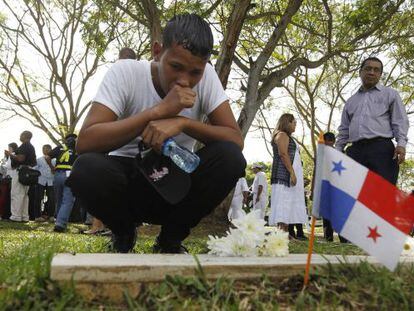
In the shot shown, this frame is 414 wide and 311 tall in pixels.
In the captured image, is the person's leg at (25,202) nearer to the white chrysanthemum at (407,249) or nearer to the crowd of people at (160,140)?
the crowd of people at (160,140)

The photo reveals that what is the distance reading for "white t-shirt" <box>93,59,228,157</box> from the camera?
284cm

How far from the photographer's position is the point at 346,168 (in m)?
1.96

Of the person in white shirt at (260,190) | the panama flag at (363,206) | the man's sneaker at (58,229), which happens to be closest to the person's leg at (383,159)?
the panama flag at (363,206)

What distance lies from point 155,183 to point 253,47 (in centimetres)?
1399

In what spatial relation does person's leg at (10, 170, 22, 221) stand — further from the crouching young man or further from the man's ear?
the man's ear

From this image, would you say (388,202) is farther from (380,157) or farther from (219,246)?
(380,157)

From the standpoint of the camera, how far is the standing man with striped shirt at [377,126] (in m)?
5.40

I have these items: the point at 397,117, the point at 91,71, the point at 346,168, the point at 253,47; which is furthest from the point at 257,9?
the point at 346,168

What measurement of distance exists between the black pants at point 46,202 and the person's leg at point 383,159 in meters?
9.46

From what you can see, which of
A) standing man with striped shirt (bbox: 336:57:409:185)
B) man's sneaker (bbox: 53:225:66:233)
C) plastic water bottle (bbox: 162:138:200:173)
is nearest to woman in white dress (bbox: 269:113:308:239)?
standing man with striped shirt (bbox: 336:57:409:185)

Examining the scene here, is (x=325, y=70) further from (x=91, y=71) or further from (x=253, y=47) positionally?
(x=91, y=71)

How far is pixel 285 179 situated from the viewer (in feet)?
24.4

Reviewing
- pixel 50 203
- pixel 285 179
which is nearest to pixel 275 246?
pixel 285 179

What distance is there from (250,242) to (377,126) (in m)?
3.65
